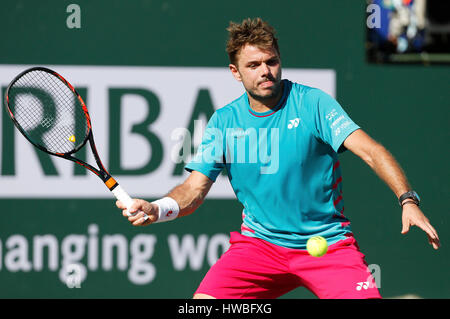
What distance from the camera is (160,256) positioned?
442cm

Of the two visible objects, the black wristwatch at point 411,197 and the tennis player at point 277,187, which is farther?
the tennis player at point 277,187

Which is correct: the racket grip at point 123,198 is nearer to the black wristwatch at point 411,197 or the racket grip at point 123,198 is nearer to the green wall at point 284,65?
the black wristwatch at point 411,197

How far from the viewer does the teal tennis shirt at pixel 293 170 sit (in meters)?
3.22

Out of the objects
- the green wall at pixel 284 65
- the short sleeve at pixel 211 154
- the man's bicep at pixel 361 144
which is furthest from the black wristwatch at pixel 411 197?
the green wall at pixel 284 65

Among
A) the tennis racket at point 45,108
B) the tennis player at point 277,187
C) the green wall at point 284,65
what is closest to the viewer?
the tennis player at point 277,187

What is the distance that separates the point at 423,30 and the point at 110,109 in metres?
2.14

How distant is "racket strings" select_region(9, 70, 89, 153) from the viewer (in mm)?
4031

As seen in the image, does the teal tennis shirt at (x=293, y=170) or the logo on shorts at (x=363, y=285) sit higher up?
the teal tennis shirt at (x=293, y=170)

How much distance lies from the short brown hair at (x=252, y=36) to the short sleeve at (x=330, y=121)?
33cm

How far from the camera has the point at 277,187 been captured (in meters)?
3.25

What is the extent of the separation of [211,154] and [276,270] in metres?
0.67

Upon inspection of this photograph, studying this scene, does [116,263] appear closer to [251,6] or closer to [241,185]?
[241,185]

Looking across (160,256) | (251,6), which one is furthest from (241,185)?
(251,6)

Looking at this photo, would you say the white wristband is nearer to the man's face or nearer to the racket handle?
the racket handle
